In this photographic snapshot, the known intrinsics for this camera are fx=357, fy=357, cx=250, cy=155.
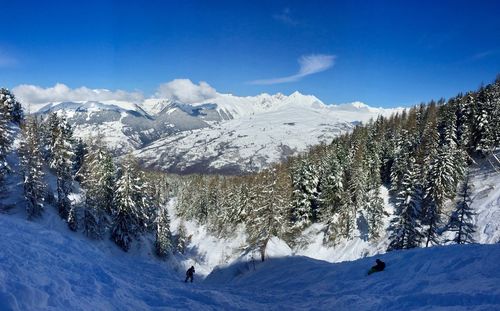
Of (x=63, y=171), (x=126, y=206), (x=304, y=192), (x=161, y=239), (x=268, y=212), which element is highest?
(x=304, y=192)

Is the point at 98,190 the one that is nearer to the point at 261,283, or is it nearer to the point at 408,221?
the point at 261,283

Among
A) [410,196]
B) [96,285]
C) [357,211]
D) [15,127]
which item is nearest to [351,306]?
[96,285]

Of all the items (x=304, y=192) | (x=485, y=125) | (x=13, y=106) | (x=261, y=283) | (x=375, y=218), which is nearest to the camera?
(x=261, y=283)

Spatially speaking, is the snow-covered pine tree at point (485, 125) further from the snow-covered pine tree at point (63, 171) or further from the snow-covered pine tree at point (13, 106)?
the snow-covered pine tree at point (13, 106)

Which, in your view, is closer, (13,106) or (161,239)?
(161,239)

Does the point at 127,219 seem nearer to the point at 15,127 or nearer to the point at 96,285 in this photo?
the point at 96,285

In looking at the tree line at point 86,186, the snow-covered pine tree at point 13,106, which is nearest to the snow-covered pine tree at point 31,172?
the tree line at point 86,186

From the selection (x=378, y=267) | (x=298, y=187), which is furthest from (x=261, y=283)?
(x=298, y=187)
